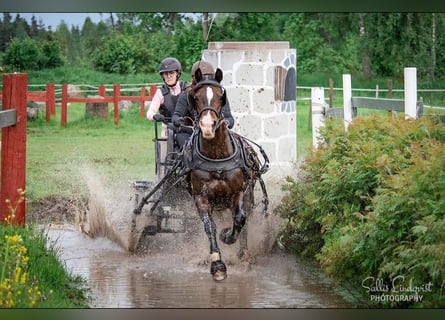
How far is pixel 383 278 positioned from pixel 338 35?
1.97m

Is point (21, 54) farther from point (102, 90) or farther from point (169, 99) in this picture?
point (169, 99)

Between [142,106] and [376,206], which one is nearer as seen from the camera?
[376,206]

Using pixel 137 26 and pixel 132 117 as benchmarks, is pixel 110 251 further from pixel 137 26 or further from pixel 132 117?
pixel 137 26

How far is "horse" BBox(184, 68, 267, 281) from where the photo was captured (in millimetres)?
8188

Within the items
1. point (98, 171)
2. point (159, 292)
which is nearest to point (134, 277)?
point (159, 292)

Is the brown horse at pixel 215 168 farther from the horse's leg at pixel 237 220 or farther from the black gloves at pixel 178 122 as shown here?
the black gloves at pixel 178 122

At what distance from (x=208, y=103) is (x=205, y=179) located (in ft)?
2.26

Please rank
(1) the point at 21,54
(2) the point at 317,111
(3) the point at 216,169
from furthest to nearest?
(2) the point at 317,111, (1) the point at 21,54, (3) the point at 216,169

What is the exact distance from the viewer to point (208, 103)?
8133mm

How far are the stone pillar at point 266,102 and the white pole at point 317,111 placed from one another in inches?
6.4

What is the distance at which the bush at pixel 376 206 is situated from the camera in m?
7.45

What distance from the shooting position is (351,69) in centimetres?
926

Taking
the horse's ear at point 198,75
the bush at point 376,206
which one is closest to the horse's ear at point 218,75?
the horse's ear at point 198,75

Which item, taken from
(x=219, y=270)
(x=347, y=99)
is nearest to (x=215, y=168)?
(x=219, y=270)
